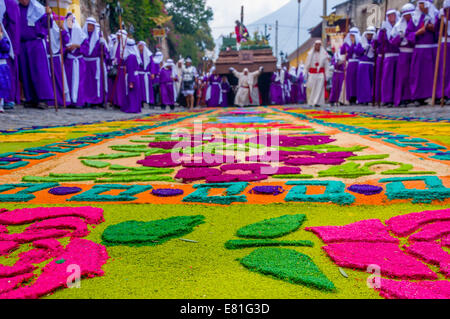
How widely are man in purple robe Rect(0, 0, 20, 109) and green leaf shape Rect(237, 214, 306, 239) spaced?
6.83 m

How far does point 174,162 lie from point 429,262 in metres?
1.58

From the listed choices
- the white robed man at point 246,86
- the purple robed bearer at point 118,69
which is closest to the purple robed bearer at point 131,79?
the purple robed bearer at point 118,69

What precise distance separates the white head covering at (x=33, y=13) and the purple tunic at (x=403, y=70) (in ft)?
23.6

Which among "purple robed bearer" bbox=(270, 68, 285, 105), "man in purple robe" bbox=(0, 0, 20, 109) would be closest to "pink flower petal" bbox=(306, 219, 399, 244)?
"man in purple robe" bbox=(0, 0, 20, 109)

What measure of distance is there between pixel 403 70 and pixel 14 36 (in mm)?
7861

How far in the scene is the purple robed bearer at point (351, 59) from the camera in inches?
416

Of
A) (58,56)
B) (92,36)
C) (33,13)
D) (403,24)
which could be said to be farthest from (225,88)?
(33,13)

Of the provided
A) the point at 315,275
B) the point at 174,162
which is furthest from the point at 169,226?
the point at 174,162

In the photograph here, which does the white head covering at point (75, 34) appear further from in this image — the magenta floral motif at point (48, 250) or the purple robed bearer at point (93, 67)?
the magenta floral motif at point (48, 250)

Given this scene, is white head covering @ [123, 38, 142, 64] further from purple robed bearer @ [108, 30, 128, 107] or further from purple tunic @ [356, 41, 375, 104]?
purple tunic @ [356, 41, 375, 104]

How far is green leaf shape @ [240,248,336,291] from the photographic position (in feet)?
2.51

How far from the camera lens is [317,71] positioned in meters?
12.4

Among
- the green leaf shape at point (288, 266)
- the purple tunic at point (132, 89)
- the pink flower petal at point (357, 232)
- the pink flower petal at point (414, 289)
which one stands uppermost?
the purple tunic at point (132, 89)

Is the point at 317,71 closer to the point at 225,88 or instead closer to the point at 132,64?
the point at 132,64
